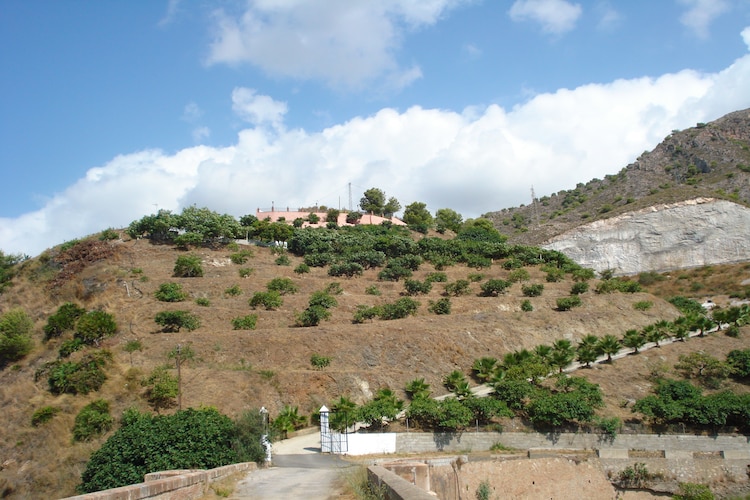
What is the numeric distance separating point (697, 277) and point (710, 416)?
38.8 m

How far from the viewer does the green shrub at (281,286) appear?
39219 millimetres

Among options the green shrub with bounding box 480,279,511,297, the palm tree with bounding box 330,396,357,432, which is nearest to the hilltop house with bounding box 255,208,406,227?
the green shrub with bounding box 480,279,511,297

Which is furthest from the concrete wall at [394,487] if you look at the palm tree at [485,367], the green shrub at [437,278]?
the green shrub at [437,278]

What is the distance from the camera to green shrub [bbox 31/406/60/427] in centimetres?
2319

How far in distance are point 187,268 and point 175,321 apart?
1057 cm

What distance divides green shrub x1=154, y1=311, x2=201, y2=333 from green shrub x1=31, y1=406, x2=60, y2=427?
306 inches

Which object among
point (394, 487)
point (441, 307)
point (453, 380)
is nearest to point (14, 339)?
point (453, 380)

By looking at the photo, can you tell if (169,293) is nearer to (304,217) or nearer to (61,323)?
(61,323)

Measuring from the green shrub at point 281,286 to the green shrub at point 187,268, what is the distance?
5.46 metres

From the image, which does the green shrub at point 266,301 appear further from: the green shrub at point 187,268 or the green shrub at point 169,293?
the green shrub at point 187,268

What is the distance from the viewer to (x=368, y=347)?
29.9m

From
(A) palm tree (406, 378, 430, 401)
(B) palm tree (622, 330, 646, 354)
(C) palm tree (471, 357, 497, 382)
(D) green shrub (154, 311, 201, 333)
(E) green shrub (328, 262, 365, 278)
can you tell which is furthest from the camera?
(E) green shrub (328, 262, 365, 278)

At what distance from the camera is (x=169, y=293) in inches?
1417

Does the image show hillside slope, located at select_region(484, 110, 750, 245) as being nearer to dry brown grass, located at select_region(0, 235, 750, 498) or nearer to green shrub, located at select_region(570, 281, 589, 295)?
green shrub, located at select_region(570, 281, 589, 295)
